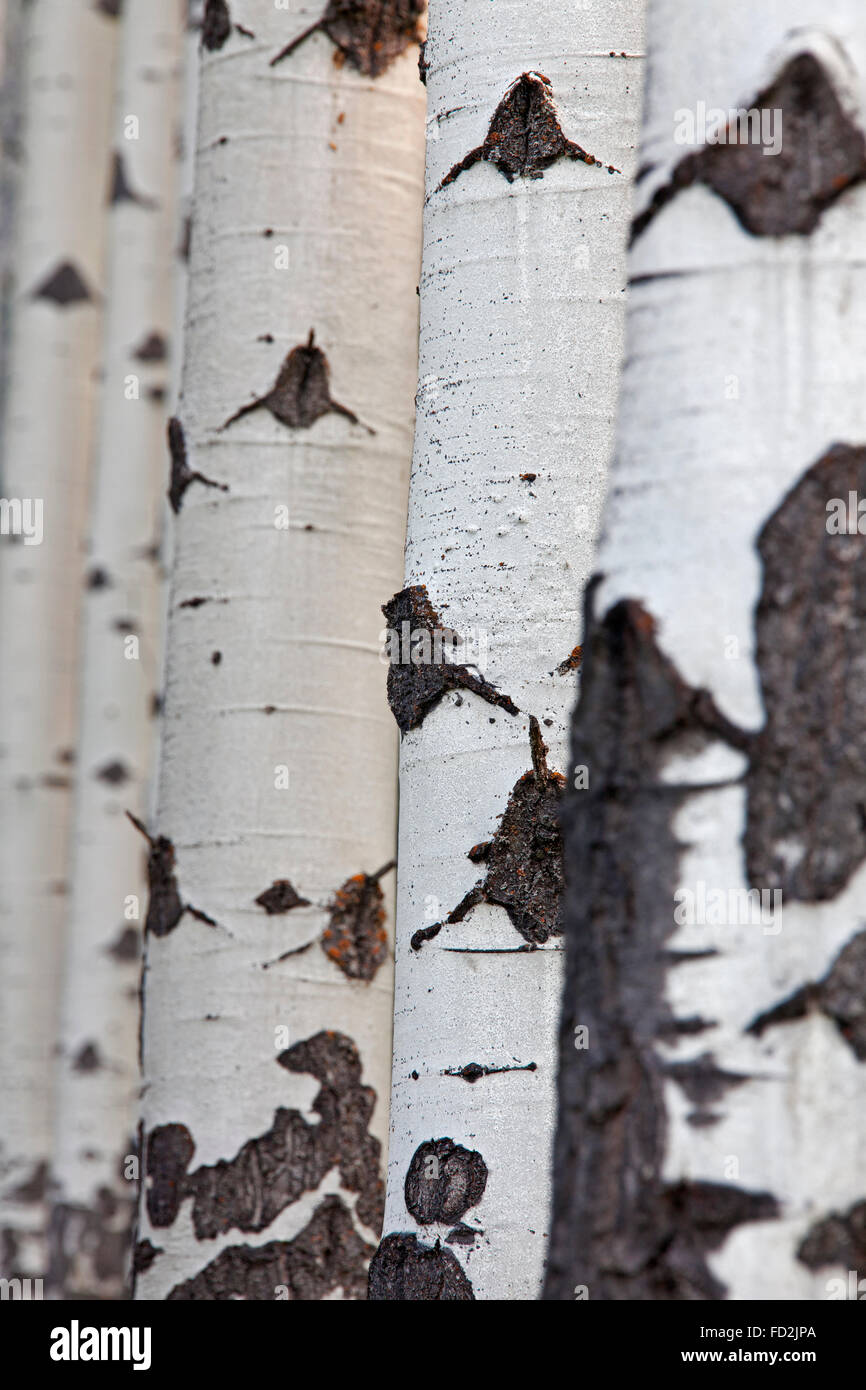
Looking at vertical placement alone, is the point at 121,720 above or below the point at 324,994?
above

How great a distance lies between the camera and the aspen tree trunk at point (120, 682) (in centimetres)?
412

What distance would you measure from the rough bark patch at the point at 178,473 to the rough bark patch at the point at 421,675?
27.1 inches

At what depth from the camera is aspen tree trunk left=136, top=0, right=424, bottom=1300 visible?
1.95 meters

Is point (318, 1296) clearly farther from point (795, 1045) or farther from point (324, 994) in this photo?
point (795, 1045)

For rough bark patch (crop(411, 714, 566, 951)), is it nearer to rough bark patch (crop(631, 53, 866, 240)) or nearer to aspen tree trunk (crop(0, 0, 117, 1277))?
rough bark patch (crop(631, 53, 866, 240))

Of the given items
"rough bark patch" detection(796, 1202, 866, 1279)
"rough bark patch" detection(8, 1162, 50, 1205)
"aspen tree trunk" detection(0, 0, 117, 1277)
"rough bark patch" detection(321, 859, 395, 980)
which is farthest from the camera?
"aspen tree trunk" detection(0, 0, 117, 1277)

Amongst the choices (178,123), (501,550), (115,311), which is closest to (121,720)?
(115,311)

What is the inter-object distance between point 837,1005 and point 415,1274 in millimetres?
761

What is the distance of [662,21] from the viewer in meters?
0.90

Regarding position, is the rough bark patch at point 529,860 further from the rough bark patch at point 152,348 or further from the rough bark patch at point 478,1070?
the rough bark patch at point 152,348

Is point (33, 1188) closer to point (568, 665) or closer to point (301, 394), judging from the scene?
point (301, 394)

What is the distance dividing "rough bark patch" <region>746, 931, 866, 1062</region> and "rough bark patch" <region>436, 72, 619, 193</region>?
104cm

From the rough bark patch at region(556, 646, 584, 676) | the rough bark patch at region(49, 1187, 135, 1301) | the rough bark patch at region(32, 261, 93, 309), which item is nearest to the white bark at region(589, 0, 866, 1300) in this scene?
the rough bark patch at region(556, 646, 584, 676)

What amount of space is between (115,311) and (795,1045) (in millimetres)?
4433
